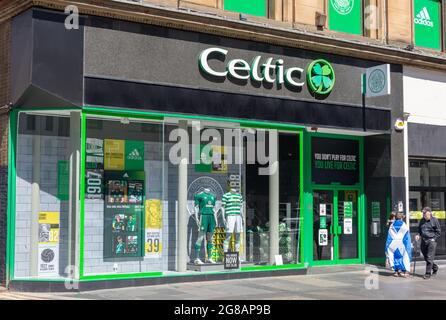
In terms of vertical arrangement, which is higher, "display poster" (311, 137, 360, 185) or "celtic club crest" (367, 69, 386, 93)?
"celtic club crest" (367, 69, 386, 93)

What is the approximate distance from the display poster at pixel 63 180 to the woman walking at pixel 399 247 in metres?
7.78

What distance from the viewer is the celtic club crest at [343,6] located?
56.4 ft

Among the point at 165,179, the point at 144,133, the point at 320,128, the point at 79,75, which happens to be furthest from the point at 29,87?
the point at 320,128

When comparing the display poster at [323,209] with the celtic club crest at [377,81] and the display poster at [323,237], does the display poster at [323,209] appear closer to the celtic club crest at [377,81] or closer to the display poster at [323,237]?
the display poster at [323,237]

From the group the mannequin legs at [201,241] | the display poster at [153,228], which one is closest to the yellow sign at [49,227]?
the display poster at [153,228]

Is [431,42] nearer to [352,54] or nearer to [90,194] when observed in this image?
[352,54]

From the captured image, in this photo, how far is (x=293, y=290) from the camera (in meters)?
13.3

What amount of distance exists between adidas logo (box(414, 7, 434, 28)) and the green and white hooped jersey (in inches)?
318

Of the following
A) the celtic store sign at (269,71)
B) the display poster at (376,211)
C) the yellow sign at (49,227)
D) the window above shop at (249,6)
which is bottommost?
the yellow sign at (49,227)

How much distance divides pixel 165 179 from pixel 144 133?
1.16 metres

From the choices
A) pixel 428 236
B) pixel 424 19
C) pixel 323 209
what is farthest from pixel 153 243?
pixel 424 19

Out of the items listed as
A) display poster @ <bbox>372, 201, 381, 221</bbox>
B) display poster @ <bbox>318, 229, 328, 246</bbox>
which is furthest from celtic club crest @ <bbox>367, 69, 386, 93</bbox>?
display poster @ <bbox>318, 229, 328, 246</bbox>

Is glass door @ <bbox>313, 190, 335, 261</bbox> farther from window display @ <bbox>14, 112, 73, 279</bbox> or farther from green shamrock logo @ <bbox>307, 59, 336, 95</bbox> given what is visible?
window display @ <bbox>14, 112, 73, 279</bbox>

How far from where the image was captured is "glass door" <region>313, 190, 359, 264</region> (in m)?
17.0
